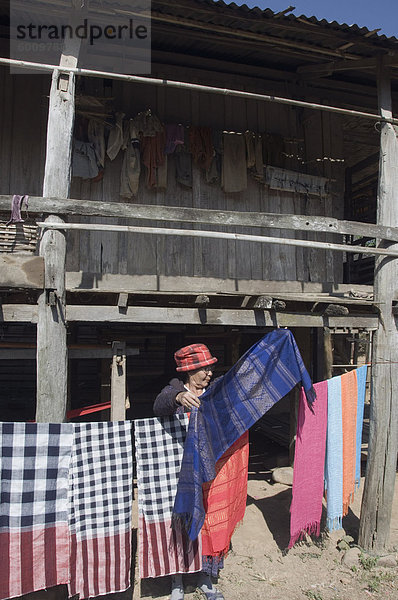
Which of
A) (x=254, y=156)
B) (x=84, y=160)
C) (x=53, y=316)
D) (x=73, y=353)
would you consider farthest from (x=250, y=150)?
(x=53, y=316)

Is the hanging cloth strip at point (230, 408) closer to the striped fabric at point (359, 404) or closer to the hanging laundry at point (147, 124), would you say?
the striped fabric at point (359, 404)

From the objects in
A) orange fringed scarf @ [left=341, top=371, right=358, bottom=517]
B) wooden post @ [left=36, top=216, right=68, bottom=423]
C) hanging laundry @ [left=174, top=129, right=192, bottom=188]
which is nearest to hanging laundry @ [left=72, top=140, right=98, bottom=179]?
hanging laundry @ [left=174, top=129, right=192, bottom=188]

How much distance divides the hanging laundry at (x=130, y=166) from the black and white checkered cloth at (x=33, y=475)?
3.77 metres

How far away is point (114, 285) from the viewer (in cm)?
651

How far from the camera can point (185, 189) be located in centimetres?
707

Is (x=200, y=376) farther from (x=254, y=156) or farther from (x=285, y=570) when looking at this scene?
(x=254, y=156)

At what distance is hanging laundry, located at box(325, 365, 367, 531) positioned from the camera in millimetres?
5219

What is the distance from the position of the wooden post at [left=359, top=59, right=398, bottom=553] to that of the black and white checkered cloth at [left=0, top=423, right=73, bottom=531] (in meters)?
3.72

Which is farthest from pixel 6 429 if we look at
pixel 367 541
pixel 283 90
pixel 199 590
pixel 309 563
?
pixel 283 90

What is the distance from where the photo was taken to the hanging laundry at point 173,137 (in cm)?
686

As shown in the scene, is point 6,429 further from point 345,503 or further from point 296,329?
point 296,329

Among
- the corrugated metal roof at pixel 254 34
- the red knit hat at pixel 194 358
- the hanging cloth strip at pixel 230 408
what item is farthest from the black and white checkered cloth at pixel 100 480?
the corrugated metal roof at pixel 254 34

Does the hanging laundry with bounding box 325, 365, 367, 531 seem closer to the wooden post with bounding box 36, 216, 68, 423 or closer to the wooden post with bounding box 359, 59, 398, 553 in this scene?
the wooden post with bounding box 359, 59, 398, 553

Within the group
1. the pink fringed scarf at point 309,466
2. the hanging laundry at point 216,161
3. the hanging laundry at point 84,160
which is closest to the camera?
the pink fringed scarf at point 309,466
